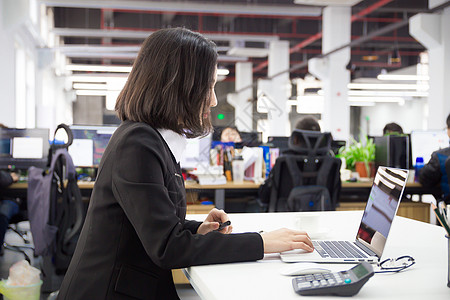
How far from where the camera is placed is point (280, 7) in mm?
9031

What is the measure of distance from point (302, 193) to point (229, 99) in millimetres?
15073

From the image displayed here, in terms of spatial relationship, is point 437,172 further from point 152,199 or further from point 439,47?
point 439,47

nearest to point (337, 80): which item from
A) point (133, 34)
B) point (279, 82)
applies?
point (279, 82)

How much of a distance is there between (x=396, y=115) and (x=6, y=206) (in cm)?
1859

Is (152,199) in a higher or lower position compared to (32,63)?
lower

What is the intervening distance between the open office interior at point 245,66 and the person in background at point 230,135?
3.5 inches

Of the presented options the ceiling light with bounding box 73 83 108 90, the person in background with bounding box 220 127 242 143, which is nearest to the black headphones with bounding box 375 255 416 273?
the person in background with bounding box 220 127 242 143

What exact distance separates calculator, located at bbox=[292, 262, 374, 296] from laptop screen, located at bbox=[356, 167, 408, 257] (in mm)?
308

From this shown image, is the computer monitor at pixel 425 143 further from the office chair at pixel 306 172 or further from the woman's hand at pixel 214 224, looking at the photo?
the woman's hand at pixel 214 224

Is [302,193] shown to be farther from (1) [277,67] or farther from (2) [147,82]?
(1) [277,67]

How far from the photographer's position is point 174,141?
139 centimetres

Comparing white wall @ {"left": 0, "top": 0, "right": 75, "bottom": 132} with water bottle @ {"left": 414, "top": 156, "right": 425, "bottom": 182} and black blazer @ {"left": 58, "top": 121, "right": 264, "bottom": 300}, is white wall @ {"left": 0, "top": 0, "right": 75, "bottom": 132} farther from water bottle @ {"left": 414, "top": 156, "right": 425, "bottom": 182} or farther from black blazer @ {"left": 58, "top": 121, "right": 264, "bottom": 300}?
black blazer @ {"left": 58, "top": 121, "right": 264, "bottom": 300}

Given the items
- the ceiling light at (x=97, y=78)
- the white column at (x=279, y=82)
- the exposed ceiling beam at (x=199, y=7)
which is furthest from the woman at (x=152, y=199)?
the ceiling light at (x=97, y=78)

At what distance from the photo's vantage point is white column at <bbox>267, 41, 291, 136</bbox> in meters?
12.7
